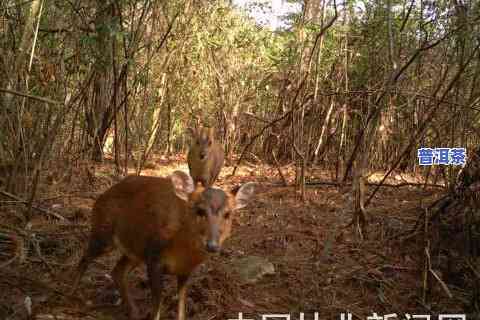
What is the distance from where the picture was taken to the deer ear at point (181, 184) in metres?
3.78

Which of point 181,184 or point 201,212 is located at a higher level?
point 181,184

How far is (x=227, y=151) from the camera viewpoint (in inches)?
544

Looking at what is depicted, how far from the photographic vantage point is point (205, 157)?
9047 mm

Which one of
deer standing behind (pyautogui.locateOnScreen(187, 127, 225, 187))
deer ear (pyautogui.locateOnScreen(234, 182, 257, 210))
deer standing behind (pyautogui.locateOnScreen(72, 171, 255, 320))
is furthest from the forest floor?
deer standing behind (pyautogui.locateOnScreen(187, 127, 225, 187))

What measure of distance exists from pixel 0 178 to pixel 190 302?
2.60 m

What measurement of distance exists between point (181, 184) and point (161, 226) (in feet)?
1.16

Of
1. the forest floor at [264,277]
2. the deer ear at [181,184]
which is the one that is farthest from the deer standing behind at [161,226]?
the forest floor at [264,277]

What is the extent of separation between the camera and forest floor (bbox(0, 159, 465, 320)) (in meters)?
4.09

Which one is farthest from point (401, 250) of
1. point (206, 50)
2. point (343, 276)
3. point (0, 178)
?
point (206, 50)

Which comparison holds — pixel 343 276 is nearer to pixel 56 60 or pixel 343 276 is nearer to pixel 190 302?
pixel 190 302

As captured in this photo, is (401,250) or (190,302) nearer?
(190,302)

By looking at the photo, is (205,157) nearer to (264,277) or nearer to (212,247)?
(264,277)

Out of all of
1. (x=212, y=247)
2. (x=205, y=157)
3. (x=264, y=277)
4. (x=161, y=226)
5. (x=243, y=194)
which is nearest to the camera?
(x=212, y=247)

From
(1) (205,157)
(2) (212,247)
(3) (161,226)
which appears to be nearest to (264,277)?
(3) (161,226)
